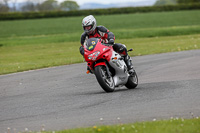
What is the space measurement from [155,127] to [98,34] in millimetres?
4784

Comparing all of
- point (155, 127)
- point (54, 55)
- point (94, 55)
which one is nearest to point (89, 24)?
point (94, 55)

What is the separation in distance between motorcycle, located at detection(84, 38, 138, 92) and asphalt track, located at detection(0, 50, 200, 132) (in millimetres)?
286

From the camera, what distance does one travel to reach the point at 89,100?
923cm

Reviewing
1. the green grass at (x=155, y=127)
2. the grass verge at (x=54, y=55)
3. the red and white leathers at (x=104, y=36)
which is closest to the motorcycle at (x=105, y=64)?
the red and white leathers at (x=104, y=36)

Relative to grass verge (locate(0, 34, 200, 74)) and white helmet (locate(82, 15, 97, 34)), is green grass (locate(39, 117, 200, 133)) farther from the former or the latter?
grass verge (locate(0, 34, 200, 74))

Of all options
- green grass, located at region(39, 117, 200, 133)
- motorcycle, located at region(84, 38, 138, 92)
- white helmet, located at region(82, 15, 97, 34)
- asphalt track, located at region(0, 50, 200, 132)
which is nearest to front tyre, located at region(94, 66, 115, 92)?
motorcycle, located at region(84, 38, 138, 92)

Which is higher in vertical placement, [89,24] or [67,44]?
[89,24]

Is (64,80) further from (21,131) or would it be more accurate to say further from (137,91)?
(21,131)

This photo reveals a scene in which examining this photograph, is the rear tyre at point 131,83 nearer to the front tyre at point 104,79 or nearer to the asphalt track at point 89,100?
the asphalt track at point 89,100

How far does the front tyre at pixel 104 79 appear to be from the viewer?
382 inches

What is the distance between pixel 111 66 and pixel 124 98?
1342mm

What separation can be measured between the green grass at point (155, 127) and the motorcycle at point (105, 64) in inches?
134

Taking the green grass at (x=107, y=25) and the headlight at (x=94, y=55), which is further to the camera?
the green grass at (x=107, y=25)

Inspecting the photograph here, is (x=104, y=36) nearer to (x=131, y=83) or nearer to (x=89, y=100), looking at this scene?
(x=131, y=83)
